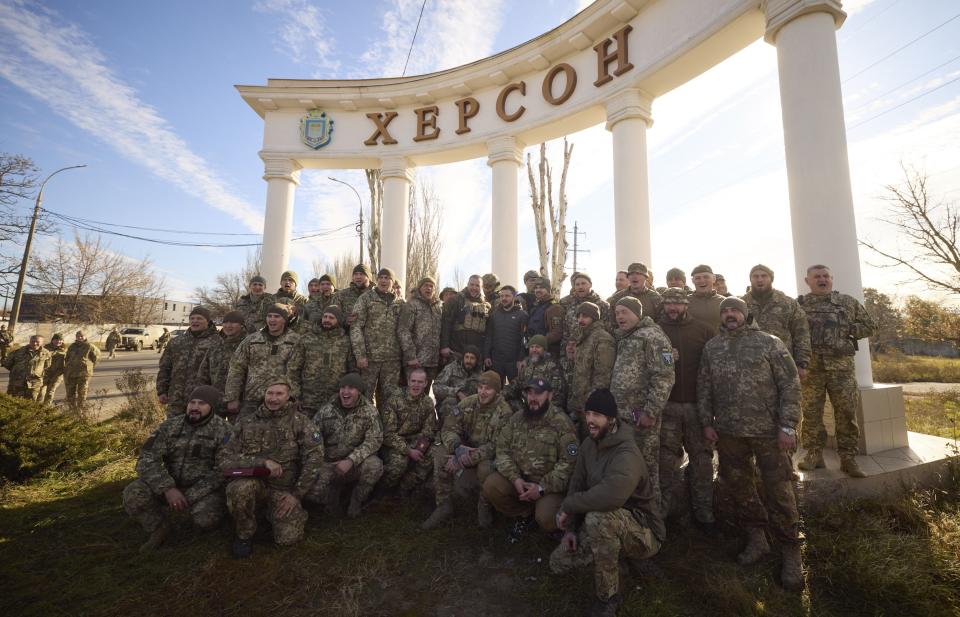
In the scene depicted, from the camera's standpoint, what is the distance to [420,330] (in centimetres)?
616

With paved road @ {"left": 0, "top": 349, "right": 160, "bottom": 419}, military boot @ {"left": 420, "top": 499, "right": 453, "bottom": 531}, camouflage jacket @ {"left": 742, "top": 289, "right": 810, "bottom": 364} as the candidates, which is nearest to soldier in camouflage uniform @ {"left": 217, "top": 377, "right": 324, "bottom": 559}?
military boot @ {"left": 420, "top": 499, "right": 453, "bottom": 531}

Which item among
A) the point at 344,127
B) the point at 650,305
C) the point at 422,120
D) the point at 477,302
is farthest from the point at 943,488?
the point at 344,127

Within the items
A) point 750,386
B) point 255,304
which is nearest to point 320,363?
point 255,304

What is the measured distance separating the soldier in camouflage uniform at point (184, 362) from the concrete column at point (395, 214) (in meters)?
4.56

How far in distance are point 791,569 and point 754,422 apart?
1.12 metres

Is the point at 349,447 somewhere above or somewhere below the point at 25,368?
below

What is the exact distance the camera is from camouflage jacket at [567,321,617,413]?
4250 millimetres

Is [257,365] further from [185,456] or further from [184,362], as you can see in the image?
Result: [184,362]

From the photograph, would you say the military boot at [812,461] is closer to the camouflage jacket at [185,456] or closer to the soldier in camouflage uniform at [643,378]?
the soldier in camouflage uniform at [643,378]

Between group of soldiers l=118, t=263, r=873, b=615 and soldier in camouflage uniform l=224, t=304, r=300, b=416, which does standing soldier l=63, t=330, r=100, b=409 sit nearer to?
group of soldiers l=118, t=263, r=873, b=615

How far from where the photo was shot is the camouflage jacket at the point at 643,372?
376 centimetres

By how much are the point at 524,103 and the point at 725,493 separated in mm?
8763

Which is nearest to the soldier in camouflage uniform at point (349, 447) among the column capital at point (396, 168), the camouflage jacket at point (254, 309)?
the camouflage jacket at point (254, 309)

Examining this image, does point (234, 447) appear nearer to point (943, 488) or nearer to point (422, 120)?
point (943, 488)
